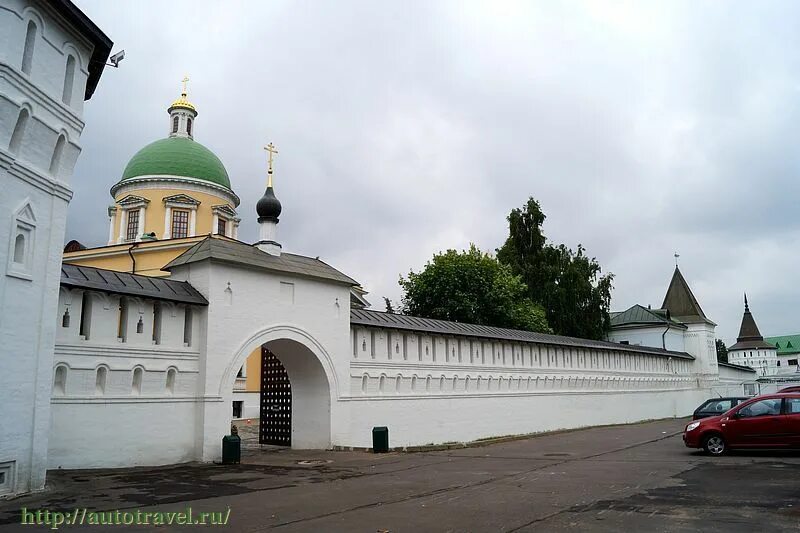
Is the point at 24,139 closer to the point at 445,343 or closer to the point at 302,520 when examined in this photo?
the point at 302,520

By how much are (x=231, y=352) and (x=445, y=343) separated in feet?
29.2

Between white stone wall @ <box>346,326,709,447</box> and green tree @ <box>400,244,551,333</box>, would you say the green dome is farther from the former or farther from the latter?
white stone wall @ <box>346,326,709,447</box>

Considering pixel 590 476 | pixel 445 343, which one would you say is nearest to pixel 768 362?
pixel 445 343

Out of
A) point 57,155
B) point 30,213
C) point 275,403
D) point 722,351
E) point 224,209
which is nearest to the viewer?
point 30,213

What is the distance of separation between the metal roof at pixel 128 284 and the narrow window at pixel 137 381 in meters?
1.55

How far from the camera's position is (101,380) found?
13.2m

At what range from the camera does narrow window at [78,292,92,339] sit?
13.1 metres

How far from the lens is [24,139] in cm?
996

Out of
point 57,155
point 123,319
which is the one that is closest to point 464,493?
point 123,319

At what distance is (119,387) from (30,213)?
15.2 ft

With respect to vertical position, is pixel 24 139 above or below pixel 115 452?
above

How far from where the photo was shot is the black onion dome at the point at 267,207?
61.3ft

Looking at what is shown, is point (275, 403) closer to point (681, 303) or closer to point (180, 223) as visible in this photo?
point (180, 223)

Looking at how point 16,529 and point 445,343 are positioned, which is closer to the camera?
point 16,529
